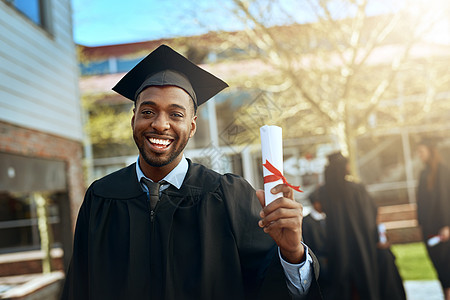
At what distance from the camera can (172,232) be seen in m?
1.99

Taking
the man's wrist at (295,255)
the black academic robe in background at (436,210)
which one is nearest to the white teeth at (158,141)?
the man's wrist at (295,255)

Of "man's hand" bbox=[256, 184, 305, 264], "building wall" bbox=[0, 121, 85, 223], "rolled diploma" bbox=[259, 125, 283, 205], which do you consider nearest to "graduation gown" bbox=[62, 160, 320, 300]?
"man's hand" bbox=[256, 184, 305, 264]

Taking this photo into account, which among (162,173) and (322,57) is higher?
(322,57)

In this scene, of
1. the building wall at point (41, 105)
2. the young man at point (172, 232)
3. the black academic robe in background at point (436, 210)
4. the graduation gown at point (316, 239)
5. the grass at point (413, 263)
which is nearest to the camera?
the young man at point (172, 232)

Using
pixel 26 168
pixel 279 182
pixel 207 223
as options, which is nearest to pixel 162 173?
pixel 207 223

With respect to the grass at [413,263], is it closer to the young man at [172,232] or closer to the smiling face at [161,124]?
the young man at [172,232]

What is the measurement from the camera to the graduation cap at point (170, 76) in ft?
7.09

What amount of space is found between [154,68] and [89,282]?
103 cm

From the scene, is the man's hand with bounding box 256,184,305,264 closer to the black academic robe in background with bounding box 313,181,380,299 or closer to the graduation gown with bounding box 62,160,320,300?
the graduation gown with bounding box 62,160,320,300

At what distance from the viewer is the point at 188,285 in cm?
192

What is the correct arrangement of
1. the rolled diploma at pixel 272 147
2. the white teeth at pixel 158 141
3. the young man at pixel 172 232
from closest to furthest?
the rolled diploma at pixel 272 147
the young man at pixel 172 232
the white teeth at pixel 158 141

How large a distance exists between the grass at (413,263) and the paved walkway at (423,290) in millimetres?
605

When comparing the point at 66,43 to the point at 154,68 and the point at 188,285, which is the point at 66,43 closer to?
the point at 154,68

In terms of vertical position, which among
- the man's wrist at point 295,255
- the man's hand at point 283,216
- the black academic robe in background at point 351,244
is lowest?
the black academic robe in background at point 351,244
